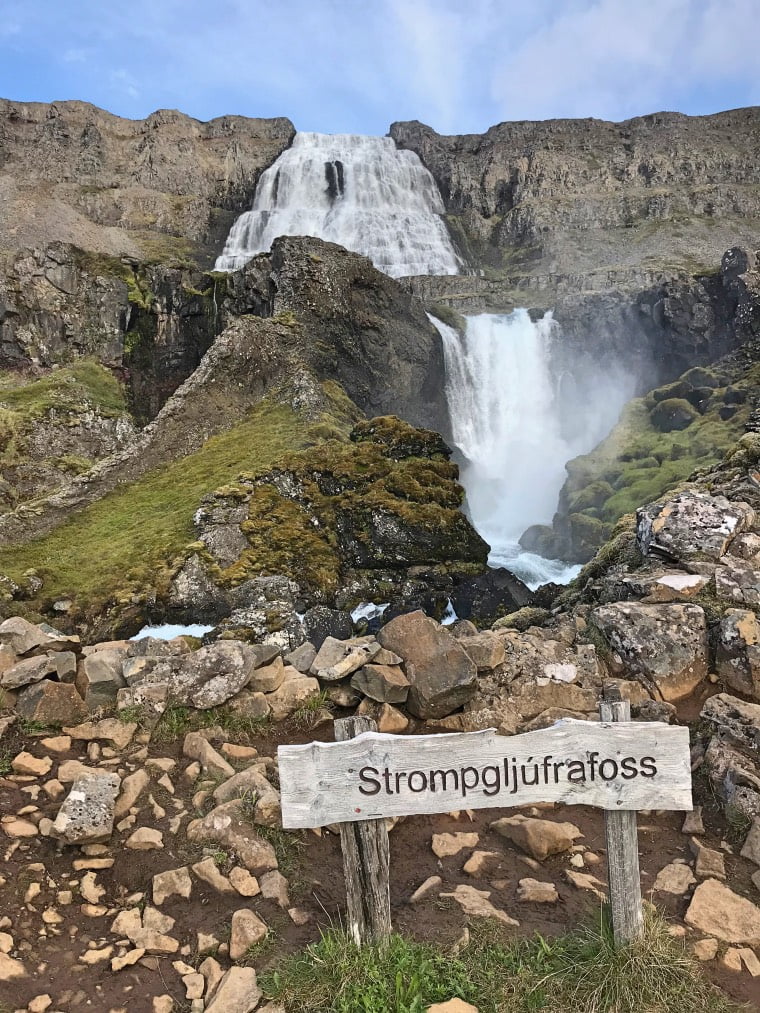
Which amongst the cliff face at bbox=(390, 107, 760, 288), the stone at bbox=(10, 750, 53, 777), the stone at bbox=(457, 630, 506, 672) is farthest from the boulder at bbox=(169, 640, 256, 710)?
the cliff face at bbox=(390, 107, 760, 288)

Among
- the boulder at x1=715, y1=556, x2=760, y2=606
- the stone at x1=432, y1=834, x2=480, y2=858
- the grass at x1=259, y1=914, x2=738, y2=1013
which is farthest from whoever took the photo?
the boulder at x1=715, y1=556, x2=760, y2=606

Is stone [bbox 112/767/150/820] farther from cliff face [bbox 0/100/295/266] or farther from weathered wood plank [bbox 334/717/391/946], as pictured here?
cliff face [bbox 0/100/295/266]

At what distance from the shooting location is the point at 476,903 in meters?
4.07

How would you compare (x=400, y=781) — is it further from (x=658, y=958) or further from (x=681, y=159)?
(x=681, y=159)

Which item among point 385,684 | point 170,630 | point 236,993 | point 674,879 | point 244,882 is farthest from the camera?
point 170,630

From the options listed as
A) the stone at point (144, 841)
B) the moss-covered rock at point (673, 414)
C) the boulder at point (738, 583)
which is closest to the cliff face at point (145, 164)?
the moss-covered rock at point (673, 414)

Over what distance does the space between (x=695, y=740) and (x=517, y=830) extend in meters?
2.39

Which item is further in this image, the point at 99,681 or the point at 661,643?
the point at 661,643

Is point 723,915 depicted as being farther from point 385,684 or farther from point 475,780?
point 385,684

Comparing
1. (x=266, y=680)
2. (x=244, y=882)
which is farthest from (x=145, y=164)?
(x=244, y=882)

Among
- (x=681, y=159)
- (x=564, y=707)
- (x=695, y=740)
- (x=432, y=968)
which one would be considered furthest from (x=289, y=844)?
(x=681, y=159)

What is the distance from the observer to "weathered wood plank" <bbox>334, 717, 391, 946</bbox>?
350 centimetres

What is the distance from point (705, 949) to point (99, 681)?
5.55m

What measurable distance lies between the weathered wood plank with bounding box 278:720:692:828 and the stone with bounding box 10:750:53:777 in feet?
9.88
